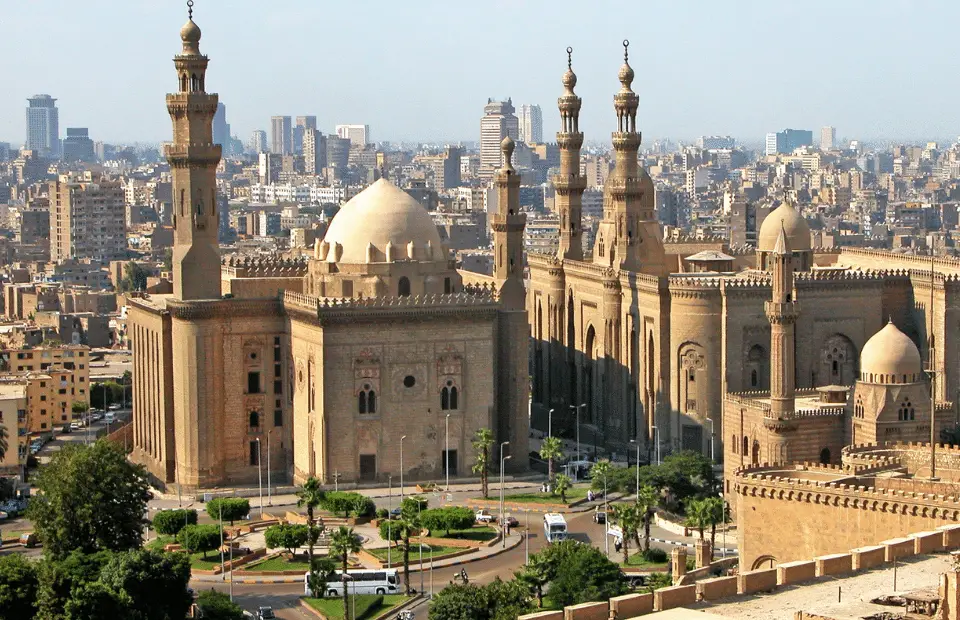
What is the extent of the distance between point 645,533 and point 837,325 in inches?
632

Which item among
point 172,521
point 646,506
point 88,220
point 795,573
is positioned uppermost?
point 88,220

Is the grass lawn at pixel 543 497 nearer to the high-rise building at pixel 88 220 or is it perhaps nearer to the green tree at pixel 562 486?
the green tree at pixel 562 486

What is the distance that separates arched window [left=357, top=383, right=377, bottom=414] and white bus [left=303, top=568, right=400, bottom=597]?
14117 mm

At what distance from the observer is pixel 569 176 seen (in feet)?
251

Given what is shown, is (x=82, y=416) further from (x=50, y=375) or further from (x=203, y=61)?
(x=203, y=61)

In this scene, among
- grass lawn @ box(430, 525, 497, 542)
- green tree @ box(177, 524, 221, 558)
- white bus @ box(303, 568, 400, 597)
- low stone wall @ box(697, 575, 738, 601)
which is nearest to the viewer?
low stone wall @ box(697, 575, 738, 601)

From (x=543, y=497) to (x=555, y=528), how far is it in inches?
251

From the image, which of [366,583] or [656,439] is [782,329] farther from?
[366,583]

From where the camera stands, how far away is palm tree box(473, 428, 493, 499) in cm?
6581

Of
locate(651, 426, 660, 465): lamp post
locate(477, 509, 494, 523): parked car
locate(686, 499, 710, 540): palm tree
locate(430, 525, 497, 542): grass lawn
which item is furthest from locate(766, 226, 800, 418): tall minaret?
locate(651, 426, 660, 465): lamp post

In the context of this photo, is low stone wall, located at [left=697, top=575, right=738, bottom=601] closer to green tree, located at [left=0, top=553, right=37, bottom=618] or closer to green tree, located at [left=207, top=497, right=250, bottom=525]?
green tree, located at [left=0, top=553, right=37, bottom=618]

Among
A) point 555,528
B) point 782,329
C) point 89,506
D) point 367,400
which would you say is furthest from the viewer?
point 367,400

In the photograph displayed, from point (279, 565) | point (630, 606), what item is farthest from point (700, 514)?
point (630, 606)

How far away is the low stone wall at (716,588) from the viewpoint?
1152 inches
